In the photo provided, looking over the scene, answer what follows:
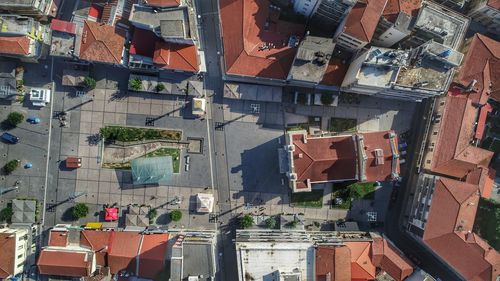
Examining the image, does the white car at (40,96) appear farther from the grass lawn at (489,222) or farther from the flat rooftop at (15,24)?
the grass lawn at (489,222)

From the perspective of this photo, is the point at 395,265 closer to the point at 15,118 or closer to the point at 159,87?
the point at 159,87

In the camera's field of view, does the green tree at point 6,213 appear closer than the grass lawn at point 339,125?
Yes

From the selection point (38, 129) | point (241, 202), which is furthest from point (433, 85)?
point (38, 129)

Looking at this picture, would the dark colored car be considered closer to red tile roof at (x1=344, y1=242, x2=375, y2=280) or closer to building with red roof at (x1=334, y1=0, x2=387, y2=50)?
building with red roof at (x1=334, y1=0, x2=387, y2=50)

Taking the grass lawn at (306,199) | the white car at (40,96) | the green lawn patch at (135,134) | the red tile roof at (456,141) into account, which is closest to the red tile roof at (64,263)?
the green lawn patch at (135,134)

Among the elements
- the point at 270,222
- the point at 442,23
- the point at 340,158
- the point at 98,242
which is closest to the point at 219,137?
the point at 270,222

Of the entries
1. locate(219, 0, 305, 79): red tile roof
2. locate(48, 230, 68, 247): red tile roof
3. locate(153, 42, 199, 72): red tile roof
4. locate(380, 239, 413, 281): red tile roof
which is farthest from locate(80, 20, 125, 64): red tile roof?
locate(380, 239, 413, 281): red tile roof
